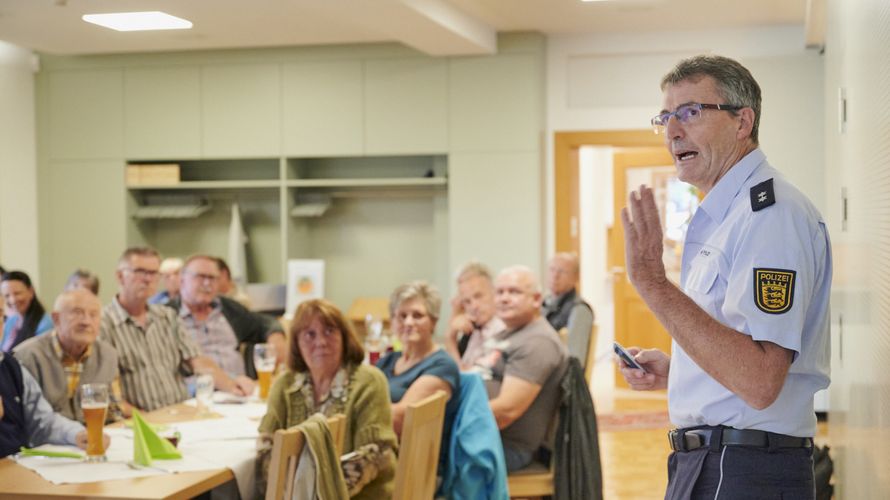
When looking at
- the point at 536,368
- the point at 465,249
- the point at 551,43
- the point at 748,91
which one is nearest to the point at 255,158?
the point at 465,249

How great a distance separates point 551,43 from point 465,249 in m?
1.70

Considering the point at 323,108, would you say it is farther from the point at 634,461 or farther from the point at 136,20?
the point at 634,461

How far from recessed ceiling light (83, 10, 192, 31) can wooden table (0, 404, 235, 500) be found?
3.40 meters

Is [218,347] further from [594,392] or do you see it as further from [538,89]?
[594,392]

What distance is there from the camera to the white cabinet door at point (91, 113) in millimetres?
8625

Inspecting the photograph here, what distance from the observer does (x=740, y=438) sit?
1776mm

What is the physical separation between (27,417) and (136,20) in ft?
10.4

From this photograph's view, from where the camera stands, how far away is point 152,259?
5.28m

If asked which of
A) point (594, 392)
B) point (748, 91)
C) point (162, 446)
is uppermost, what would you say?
point (748, 91)

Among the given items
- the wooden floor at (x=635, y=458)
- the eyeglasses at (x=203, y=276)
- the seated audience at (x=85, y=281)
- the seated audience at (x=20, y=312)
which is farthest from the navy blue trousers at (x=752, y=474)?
the seated audience at (x=85, y=281)

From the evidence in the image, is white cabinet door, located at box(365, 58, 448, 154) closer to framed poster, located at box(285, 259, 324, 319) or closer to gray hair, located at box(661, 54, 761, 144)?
framed poster, located at box(285, 259, 324, 319)

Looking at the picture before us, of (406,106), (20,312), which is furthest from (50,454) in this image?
(406,106)

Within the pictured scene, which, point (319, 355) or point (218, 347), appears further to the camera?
point (218, 347)

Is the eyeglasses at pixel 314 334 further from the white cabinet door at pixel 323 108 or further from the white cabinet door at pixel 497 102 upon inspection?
the white cabinet door at pixel 323 108
